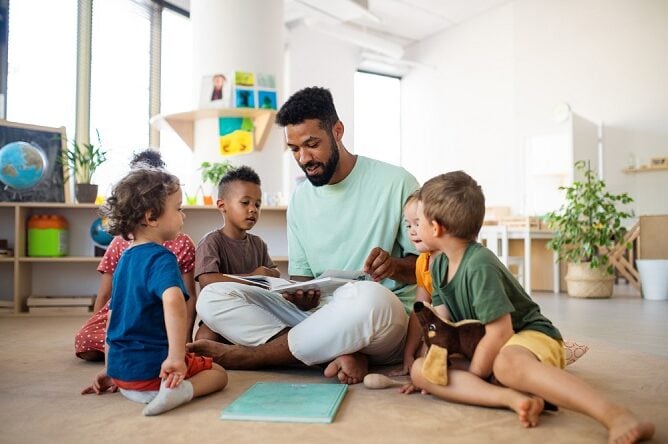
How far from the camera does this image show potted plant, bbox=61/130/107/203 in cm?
422

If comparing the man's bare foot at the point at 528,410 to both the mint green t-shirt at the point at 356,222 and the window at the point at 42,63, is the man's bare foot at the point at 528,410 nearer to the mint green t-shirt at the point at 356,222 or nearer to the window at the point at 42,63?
the mint green t-shirt at the point at 356,222

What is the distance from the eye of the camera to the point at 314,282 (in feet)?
5.98

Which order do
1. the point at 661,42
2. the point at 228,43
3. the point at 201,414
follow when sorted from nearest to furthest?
the point at 201,414 → the point at 228,43 → the point at 661,42

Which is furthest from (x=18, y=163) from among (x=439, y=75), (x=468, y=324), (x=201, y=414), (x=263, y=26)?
(x=439, y=75)

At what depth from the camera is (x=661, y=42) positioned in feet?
23.4

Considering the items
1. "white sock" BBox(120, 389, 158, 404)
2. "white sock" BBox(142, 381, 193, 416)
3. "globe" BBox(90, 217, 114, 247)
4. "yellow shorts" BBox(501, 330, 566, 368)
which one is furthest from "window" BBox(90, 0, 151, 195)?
"yellow shorts" BBox(501, 330, 566, 368)

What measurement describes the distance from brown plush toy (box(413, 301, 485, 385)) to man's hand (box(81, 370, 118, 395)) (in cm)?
91

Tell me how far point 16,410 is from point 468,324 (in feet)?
3.97

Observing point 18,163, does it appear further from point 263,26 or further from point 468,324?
point 468,324

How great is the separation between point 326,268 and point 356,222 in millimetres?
206

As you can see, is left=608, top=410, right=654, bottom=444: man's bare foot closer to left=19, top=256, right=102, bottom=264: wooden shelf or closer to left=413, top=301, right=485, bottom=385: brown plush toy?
left=413, top=301, right=485, bottom=385: brown plush toy

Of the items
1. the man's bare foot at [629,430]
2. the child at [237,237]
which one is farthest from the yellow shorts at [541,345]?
the child at [237,237]

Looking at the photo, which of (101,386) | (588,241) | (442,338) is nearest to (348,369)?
(442,338)

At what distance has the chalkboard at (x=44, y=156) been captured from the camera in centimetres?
409
